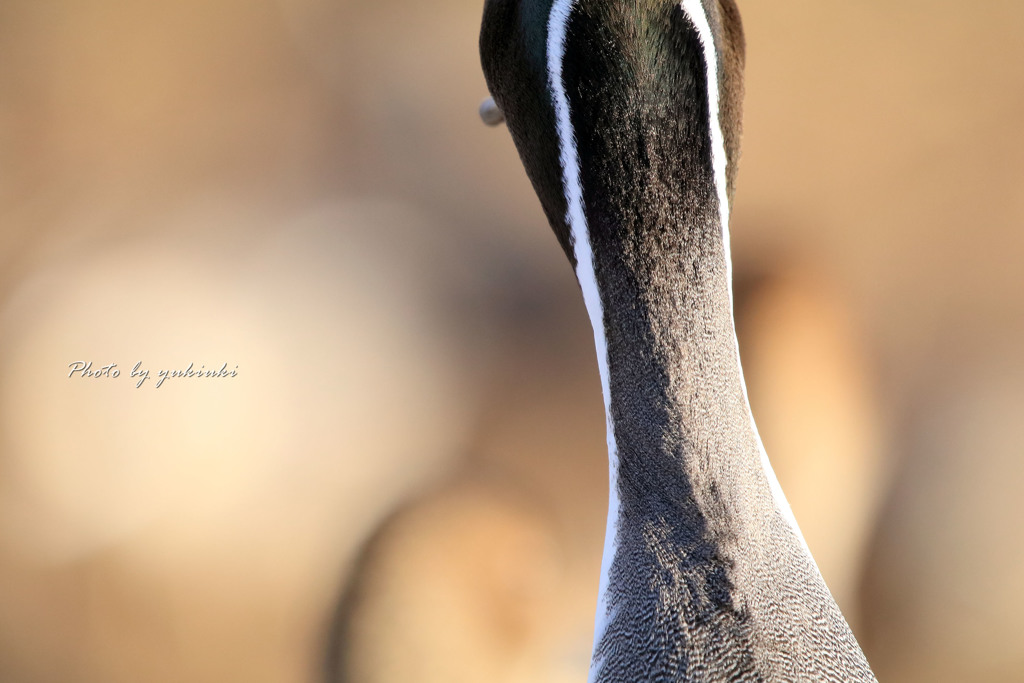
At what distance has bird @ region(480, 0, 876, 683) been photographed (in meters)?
0.40

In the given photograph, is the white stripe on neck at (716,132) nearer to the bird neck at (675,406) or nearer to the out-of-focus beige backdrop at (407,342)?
the bird neck at (675,406)

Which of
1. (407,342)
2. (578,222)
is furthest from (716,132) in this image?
(407,342)

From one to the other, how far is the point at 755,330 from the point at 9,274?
39.7 inches

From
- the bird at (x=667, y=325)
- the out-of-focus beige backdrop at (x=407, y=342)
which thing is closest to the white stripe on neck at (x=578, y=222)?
the bird at (x=667, y=325)

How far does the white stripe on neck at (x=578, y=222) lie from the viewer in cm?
41

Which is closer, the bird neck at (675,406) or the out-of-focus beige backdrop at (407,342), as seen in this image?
the bird neck at (675,406)

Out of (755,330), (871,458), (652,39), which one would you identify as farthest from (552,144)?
(871,458)

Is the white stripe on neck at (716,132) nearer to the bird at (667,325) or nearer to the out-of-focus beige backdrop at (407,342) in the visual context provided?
the bird at (667,325)

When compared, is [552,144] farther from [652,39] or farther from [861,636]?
[861,636]

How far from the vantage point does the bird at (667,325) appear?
1.30 ft

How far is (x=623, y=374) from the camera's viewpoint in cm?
45

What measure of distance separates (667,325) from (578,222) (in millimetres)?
76

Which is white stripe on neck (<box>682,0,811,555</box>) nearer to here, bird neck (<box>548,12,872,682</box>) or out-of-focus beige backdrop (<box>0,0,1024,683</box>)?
bird neck (<box>548,12,872,682</box>)

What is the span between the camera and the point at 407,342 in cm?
113
